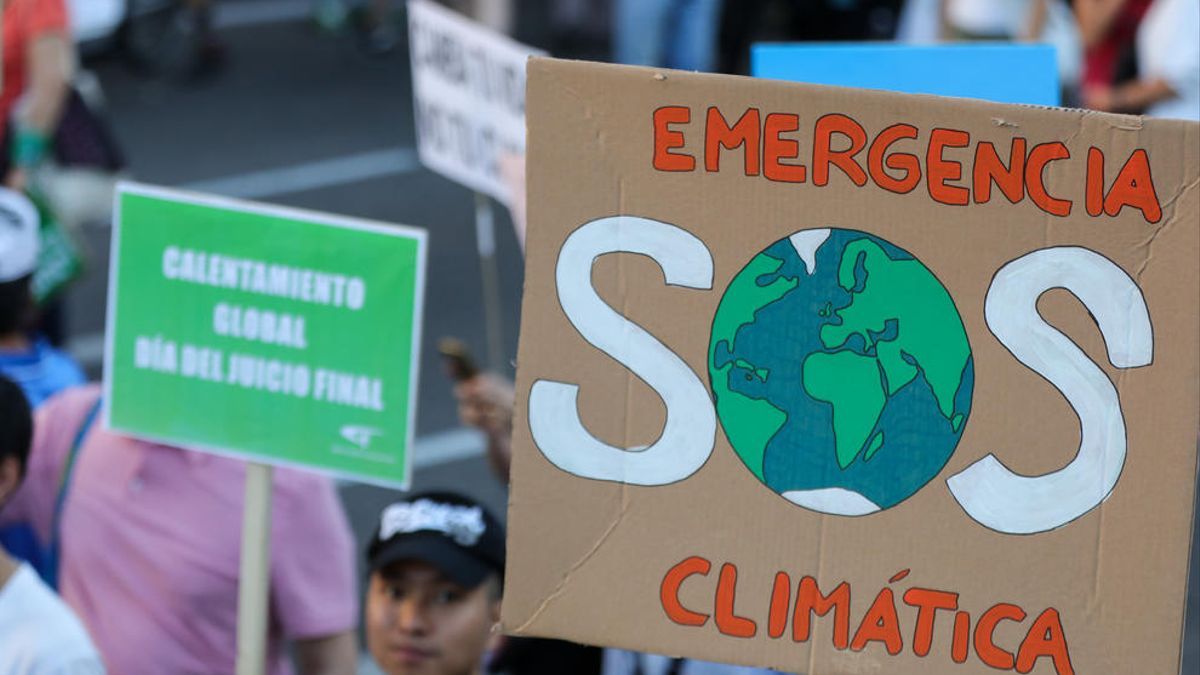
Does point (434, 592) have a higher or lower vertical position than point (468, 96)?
lower

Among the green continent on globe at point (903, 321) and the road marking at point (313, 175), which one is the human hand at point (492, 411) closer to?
the green continent on globe at point (903, 321)

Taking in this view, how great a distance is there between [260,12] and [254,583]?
363 inches

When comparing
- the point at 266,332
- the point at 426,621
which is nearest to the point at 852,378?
the point at 266,332

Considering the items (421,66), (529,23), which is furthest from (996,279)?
(529,23)

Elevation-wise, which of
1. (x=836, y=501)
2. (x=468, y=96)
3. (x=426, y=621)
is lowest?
(x=426, y=621)

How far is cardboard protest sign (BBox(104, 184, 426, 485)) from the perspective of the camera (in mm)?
2953

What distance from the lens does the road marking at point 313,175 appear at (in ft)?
28.8

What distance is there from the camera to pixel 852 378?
2.38m

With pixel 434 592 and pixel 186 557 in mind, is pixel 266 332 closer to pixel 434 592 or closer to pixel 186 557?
pixel 186 557

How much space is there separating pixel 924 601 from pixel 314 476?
4.27 ft

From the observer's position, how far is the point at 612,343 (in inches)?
95.3

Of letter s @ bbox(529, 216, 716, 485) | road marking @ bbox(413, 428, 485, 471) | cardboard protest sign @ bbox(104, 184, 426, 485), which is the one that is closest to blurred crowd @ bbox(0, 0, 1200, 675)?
cardboard protest sign @ bbox(104, 184, 426, 485)

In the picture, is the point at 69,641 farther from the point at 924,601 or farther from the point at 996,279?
the point at 996,279

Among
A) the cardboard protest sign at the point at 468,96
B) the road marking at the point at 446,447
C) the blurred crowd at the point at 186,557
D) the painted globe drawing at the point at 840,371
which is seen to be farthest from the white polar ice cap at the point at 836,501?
the road marking at the point at 446,447
